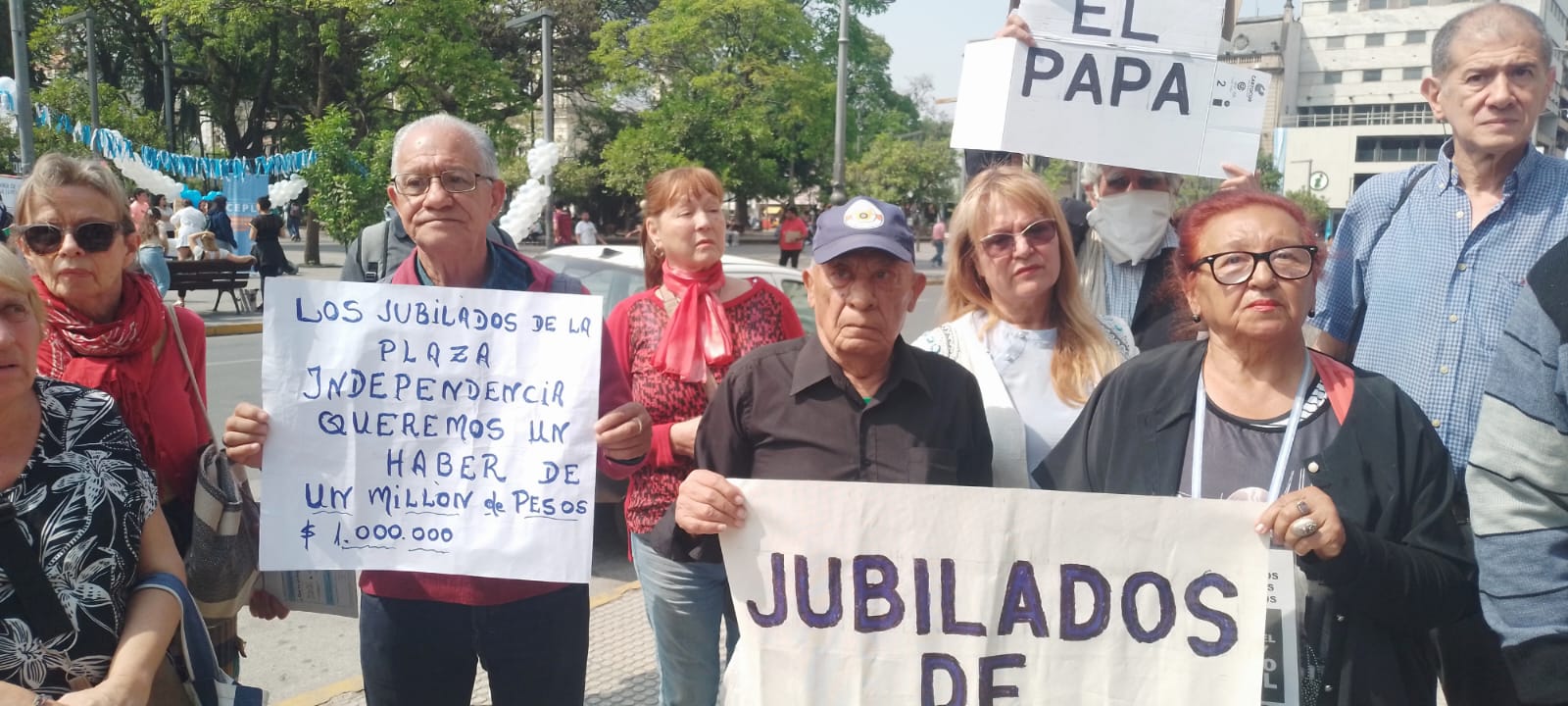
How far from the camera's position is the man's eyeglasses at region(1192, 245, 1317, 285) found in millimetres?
2018

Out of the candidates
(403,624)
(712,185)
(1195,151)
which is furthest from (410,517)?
(1195,151)

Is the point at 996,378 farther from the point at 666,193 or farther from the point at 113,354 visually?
the point at 113,354

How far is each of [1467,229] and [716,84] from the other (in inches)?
1271

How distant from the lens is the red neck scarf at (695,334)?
3010 mm

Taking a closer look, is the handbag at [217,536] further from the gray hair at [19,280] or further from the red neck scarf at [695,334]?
the red neck scarf at [695,334]

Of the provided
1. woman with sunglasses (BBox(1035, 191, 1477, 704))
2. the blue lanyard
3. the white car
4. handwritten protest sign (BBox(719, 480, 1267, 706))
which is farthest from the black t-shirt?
the blue lanyard

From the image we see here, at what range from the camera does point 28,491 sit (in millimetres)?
1974

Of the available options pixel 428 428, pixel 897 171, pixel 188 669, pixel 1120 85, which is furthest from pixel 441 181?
pixel 897 171

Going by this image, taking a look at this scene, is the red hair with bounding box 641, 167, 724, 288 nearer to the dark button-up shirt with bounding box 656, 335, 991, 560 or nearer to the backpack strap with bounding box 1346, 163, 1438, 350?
the dark button-up shirt with bounding box 656, 335, 991, 560

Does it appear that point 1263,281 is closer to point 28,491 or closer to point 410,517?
point 410,517

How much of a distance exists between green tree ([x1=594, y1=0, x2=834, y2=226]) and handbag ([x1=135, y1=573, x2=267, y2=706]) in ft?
102

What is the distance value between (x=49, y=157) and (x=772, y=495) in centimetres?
173

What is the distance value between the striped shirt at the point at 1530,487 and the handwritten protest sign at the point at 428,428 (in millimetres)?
1748

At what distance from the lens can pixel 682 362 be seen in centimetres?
301
